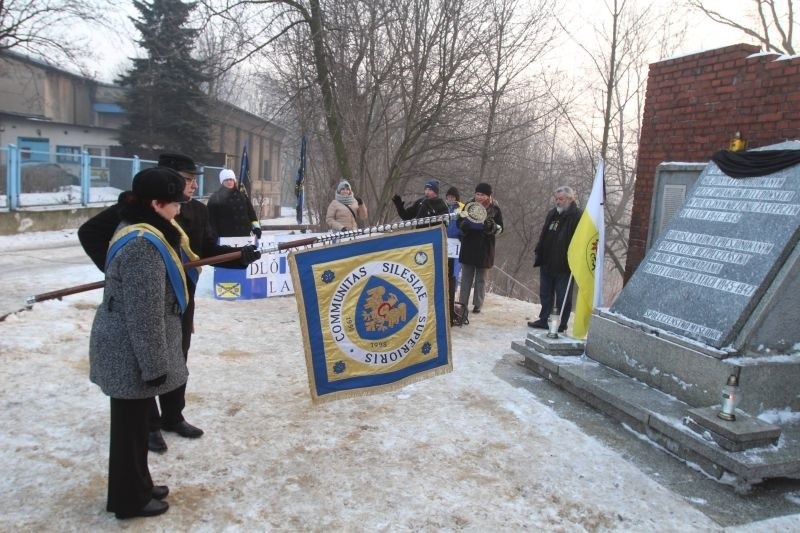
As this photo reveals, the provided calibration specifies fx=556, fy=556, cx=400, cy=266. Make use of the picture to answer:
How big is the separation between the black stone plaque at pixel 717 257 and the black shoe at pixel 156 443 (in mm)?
3824

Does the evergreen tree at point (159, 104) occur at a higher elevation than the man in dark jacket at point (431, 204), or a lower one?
higher

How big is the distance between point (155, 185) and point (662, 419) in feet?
11.4

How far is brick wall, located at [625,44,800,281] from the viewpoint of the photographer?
5645mm

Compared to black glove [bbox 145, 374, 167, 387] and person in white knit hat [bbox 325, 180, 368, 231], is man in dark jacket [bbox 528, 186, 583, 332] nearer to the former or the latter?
person in white knit hat [bbox 325, 180, 368, 231]

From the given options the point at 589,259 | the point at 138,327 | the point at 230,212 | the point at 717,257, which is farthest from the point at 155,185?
the point at 230,212

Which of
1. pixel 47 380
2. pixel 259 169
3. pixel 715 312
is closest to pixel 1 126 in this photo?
pixel 259 169

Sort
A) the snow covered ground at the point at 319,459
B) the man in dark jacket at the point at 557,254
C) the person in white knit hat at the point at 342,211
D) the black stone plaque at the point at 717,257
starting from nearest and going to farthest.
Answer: the snow covered ground at the point at 319,459
the black stone plaque at the point at 717,257
the man in dark jacket at the point at 557,254
the person in white knit hat at the point at 342,211

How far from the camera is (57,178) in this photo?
14.0 meters

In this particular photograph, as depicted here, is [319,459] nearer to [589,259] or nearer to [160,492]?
[160,492]

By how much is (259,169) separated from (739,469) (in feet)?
133

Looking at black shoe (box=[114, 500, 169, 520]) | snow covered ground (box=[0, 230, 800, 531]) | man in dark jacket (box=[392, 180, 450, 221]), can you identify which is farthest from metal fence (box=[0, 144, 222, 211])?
black shoe (box=[114, 500, 169, 520])

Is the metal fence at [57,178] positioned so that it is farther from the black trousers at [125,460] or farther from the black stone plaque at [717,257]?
the black trousers at [125,460]

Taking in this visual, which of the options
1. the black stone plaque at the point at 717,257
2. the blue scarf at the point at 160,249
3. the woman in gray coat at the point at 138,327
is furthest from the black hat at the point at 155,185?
the black stone plaque at the point at 717,257

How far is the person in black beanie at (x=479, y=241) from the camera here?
6.90m
